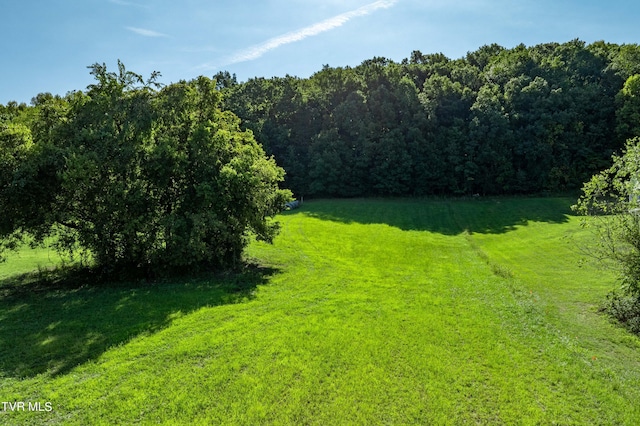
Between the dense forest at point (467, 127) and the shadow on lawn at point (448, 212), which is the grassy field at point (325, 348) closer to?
the shadow on lawn at point (448, 212)

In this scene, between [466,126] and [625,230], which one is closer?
[625,230]

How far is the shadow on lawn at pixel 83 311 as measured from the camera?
1166cm

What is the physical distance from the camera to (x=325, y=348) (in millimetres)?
12625

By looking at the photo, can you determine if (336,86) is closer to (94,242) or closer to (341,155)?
(341,155)

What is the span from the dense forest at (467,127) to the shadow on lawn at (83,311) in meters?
37.5

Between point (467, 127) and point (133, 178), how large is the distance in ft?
161

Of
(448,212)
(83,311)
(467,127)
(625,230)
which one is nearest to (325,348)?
(83,311)

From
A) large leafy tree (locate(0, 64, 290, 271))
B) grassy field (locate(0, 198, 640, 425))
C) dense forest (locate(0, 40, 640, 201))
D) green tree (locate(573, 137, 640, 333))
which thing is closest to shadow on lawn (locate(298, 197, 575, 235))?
dense forest (locate(0, 40, 640, 201))

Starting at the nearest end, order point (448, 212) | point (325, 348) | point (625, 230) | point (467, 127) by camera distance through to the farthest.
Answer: point (325, 348), point (625, 230), point (448, 212), point (467, 127)

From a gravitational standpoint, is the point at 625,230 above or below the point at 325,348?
above

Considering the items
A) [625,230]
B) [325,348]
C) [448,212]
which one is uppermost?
[625,230]

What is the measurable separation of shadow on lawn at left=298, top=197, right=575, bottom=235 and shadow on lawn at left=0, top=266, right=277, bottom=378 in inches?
909

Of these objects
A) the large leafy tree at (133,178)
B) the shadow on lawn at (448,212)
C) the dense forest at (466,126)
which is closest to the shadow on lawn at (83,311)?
the large leafy tree at (133,178)

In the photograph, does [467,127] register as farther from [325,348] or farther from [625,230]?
[325,348]
